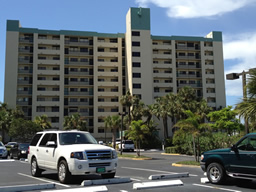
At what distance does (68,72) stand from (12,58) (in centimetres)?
1355

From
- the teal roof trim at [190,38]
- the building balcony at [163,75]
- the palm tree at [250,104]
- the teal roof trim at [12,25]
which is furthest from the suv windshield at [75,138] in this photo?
the teal roof trim at [12,25]

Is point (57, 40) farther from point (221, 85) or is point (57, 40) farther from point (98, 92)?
point (221, 85)

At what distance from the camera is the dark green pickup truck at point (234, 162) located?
9617 millimetres

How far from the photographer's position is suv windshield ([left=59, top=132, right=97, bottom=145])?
1148cm

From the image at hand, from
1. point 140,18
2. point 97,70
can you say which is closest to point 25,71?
point 97,70

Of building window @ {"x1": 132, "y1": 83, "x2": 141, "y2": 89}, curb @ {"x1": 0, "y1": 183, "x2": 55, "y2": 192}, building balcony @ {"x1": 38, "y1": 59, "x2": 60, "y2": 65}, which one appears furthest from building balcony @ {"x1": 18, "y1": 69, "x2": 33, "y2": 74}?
curb @ {"x1": 0, "y1": 183, "x2": 55, "y2": 192}

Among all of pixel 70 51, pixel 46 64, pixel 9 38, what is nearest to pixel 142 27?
pixel 70 51

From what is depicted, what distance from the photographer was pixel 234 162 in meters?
10.0

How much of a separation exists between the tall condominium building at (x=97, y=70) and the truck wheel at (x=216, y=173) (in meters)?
60.7

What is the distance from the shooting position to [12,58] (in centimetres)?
7294

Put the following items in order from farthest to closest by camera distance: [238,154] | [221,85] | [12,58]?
[221,85]
[12,58]
[238,154]

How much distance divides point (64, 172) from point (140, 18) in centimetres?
6722

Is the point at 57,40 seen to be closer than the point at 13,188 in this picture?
No

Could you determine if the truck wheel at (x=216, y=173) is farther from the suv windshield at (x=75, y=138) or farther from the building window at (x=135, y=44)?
the building window at (x=135, y=44)
